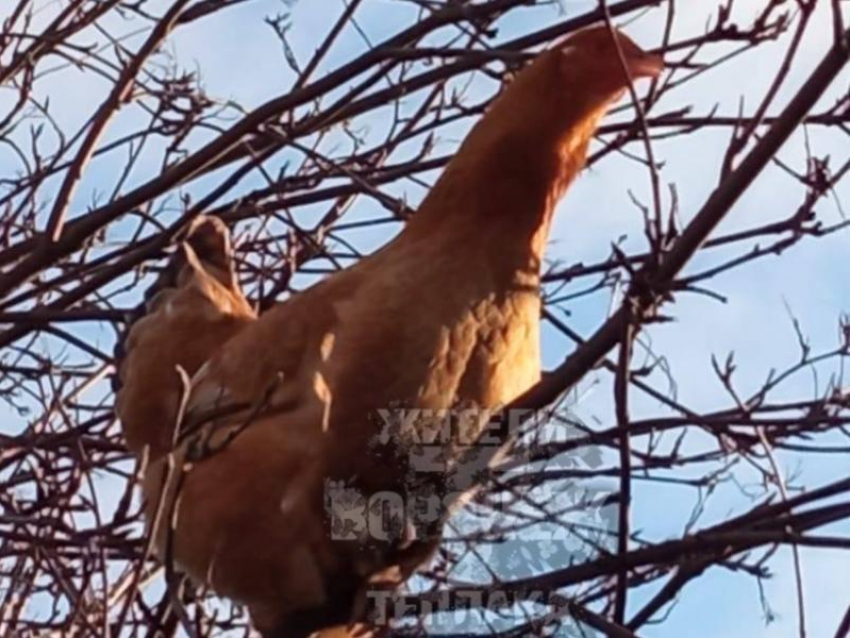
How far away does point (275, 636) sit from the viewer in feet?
4.90

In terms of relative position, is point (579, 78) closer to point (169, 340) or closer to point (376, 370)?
point (376, 370)

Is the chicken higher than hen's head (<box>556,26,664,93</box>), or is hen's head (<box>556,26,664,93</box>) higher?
hen's head (<box>556,26,664,93</box>)

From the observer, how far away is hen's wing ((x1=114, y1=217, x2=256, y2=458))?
64.3 inches

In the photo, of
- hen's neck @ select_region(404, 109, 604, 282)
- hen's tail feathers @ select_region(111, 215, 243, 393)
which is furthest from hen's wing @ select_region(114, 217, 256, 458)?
hen's neck @ select_region(404, 109, 604, 282)

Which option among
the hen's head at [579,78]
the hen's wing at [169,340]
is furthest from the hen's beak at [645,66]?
the hen's wing at [169,340]

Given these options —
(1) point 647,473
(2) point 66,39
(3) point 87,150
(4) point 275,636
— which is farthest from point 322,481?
→ (2) point 66,39

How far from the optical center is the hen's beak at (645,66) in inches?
58.4

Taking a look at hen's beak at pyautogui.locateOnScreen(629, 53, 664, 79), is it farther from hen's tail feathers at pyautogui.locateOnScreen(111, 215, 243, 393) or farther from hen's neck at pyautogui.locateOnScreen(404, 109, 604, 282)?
hen's tail feathers at pyautogui.locateOnScreen(111, 215, 243, 393)

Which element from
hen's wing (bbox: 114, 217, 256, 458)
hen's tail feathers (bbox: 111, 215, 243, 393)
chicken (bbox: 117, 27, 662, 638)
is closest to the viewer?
chicken (bbox: 117, 27, 662, 638)

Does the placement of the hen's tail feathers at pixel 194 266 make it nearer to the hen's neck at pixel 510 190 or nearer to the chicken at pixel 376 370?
the chicken at pixel 376 370

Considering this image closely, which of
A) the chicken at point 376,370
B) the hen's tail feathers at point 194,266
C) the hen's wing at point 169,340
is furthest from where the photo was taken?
the hen's tail feathers at point 194,266

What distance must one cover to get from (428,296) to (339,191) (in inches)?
39.4

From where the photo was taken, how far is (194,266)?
176 centimetres

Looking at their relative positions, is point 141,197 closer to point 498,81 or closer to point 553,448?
point 498,81
